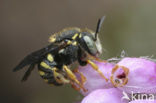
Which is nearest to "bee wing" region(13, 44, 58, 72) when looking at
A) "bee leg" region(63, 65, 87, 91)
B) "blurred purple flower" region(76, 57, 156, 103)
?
"bee leg" region(63, 65, 87, 91)

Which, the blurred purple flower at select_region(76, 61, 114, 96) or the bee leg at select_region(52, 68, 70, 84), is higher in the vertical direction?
the bee leg at select_region(52, 68, 70, 84)

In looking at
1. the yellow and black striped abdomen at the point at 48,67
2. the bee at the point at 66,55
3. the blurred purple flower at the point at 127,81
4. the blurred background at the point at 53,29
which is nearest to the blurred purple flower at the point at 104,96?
the blurred purple flower at the point at 127,81

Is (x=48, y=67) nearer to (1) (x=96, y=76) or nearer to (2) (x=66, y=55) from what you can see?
(2) (x=66, y=55)

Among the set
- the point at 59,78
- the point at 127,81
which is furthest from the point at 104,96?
the point at 59,78

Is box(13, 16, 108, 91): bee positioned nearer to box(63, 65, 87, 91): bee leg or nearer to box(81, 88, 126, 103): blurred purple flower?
box(63, 65, 87, 91): bee leg

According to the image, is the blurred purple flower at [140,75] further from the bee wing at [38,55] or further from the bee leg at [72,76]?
the bee wing at [38,55]

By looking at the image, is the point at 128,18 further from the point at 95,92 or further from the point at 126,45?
the point at 95,92
